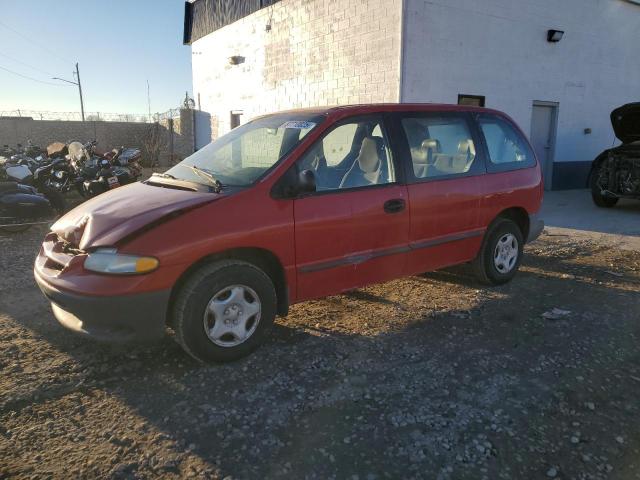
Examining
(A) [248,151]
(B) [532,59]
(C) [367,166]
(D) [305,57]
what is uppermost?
(D) [305,57]

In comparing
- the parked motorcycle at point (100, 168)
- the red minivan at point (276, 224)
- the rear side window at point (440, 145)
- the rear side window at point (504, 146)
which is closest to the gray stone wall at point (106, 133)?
the parked motorcycle at point (100, 168)

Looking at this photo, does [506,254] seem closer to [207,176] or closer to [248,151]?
[248,151]

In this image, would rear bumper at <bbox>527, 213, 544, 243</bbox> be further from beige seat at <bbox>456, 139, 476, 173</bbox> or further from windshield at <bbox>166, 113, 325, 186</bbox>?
windshield at <bbox>166, 113, 325, 186</bbox>

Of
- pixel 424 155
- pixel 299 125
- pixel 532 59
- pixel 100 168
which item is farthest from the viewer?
pixel 532 59

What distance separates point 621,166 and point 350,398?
904 centimetres

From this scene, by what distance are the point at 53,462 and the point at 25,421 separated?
1.63 feet

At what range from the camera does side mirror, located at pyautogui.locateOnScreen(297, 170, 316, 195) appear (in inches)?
135

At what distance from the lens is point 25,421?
2.80 meters

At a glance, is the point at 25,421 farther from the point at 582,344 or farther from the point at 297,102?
the point at 297,102

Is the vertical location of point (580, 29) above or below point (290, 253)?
above

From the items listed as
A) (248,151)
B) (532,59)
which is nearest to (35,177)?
(248,151)

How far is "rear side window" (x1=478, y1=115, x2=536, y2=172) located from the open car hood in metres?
5.72

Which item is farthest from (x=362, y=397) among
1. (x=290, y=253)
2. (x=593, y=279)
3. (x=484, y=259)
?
(x=593, y=279)

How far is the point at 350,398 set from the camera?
9.95 feet
